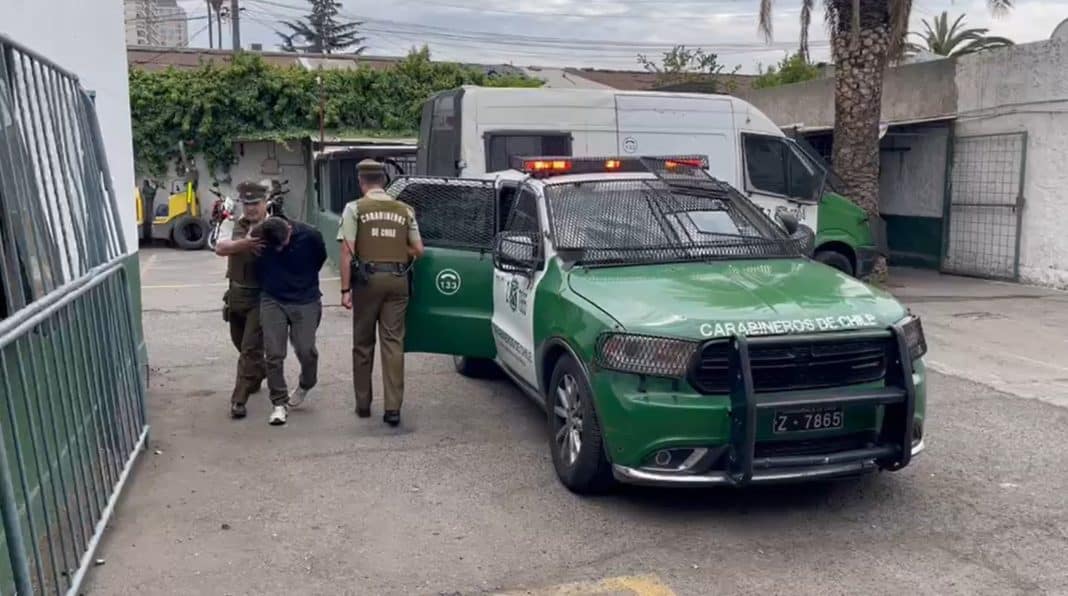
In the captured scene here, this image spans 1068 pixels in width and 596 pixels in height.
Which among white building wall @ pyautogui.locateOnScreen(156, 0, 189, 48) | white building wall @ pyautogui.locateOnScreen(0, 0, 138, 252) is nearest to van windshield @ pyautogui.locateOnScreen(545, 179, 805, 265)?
white building wall @ pyautogui.locateOnScreen(0, 0, 138, 252)

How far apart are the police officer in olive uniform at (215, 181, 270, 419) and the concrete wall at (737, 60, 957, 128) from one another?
37.2ft

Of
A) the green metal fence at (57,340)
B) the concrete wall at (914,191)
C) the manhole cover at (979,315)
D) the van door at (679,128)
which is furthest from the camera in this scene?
the concrete wall at (914,191)

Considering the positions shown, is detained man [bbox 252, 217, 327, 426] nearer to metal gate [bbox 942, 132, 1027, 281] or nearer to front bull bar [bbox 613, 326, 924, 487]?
front bull bar [bbox 613, 326, 924, 487]

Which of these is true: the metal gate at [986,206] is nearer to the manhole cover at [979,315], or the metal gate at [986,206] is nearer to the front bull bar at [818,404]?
the manhole cover at [979,315]

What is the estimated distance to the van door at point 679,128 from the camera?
11.4 metres

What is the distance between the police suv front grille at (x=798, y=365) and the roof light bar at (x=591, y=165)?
95.4 inches

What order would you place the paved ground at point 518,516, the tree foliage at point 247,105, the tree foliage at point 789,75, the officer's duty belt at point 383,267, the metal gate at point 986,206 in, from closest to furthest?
the paved ground at point 518,516, the officer's duty belt at point 383,267, the metal gate at point 986,206, the tree foliage at point 247,105, the tree foliage at point 789,75

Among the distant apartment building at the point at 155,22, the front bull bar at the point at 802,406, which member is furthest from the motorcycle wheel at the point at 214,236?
the distant apartment building at the point at 155,22

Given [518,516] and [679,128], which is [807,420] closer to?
[518,516]

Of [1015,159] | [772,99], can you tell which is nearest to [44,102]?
[1015,159]

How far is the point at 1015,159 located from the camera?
44.4 ft

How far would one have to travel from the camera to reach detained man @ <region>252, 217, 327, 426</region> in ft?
22.1

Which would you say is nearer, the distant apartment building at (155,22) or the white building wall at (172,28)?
the distant apartment building at (155,22)

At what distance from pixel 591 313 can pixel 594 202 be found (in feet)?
4.43
